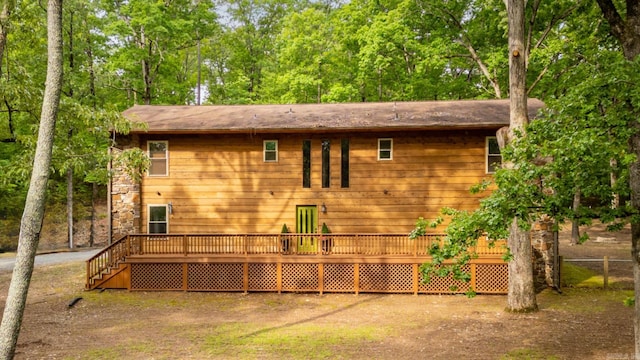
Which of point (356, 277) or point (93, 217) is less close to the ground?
point (93, 217)

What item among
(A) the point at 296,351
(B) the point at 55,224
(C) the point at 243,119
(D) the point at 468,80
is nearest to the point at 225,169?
(C) the point at 243,119

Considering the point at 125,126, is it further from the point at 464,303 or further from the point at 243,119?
the point at 464,303

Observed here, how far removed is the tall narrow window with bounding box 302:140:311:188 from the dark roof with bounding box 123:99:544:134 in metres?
0.80

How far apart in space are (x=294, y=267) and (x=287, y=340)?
15.9 feet

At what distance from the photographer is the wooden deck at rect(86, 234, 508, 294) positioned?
13898 mm

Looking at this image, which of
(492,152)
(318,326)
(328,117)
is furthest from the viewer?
(328,117)

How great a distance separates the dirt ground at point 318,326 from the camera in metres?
8.73

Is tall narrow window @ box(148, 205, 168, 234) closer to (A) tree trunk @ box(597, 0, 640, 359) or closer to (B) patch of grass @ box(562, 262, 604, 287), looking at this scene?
(A) tree trunk @ box(597, 0, 640, 359)

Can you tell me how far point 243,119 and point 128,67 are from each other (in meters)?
12.9

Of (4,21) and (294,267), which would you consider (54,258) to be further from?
(294,267)

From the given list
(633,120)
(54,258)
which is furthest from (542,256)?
(54,258)

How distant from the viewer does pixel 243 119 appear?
16.1m

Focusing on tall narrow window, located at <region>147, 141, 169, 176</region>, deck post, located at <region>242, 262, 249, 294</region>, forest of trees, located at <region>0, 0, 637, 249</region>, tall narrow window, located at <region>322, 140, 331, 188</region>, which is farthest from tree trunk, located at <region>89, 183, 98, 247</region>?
tall narrow window, located at <region>322, 140, 331, 188</region>

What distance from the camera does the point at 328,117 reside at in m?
16.0
